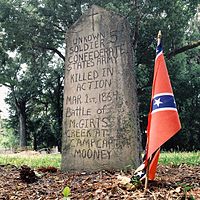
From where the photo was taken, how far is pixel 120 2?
67.2 ft

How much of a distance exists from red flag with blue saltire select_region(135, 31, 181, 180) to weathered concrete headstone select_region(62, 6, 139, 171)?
1.62 m

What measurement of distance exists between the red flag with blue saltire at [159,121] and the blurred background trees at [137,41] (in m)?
15.1

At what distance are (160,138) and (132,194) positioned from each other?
2.28 feet

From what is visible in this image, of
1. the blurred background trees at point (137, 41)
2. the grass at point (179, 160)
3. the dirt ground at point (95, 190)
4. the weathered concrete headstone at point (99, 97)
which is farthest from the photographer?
the blurred background trees at point (137, 41)

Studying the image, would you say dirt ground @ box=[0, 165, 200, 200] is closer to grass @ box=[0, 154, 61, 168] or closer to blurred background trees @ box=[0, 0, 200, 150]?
grass @ box=[0, 154, 61, 168]

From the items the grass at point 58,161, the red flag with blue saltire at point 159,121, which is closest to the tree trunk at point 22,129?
the grass at point 58,161

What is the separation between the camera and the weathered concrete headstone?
19.2ft

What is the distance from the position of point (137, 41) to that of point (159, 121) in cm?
1841

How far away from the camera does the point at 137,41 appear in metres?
22.0

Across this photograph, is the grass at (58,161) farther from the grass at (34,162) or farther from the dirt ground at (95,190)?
the dirt ground at (95,190)

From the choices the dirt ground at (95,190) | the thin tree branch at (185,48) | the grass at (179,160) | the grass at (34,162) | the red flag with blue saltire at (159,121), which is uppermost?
the thin tree branch at (185,48)

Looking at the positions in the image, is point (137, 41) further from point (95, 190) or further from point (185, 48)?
point (95, 190)

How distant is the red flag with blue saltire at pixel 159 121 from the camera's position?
13.1 feet

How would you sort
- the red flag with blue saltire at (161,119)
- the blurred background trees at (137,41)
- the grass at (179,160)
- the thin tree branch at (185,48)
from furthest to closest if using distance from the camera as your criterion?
1. the blurred background trees at (137,41)
2. the thin tree branch at (185,48)
3. the grass at (179,160)
4. the red flag with blue saltire at (161,119)
